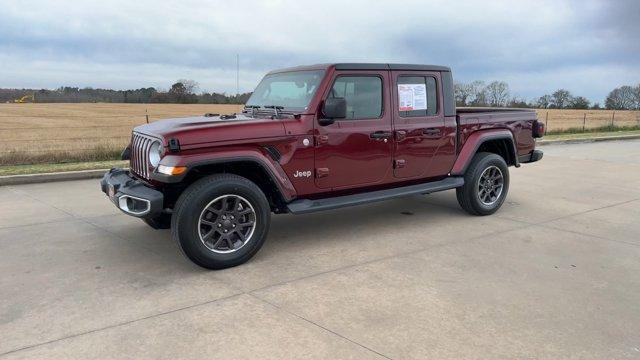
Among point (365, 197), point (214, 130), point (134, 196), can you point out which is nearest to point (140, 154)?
point (134, 196)

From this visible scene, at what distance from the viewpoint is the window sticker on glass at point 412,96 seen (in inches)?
231

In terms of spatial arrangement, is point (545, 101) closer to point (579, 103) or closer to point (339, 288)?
point (579, 103)

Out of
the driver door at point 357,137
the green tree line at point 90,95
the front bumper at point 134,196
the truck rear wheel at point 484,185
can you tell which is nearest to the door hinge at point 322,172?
the driver door at point 357,137

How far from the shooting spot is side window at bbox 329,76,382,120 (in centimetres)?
542

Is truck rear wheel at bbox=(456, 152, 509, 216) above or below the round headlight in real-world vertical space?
below

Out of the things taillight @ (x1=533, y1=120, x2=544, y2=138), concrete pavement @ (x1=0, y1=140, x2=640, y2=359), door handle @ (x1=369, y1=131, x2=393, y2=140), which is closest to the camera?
concrete pavement @ (x1=0, y1=140, x2=640, y2=359)

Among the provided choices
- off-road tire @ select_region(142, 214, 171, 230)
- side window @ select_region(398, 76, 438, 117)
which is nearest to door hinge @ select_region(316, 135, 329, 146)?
side window @ select_region(398, 76, 438, 117)

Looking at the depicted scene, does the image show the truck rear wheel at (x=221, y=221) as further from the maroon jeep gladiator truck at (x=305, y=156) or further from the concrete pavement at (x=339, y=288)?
the concrete pavement at (x=339, y=288)

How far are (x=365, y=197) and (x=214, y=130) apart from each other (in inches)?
71.6

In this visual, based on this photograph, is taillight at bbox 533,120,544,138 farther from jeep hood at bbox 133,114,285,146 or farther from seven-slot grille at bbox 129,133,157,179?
seven-slot grille at bbox 129,133,157,179

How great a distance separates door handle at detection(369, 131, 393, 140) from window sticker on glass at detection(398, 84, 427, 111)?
1.29ft

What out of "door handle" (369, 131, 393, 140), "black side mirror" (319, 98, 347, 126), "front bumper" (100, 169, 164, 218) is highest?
"black side mirror" (319, 98, 347, 126)

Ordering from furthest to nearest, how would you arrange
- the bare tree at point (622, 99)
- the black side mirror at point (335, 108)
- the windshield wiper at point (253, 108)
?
1. the bare tree at point (622, 99)
2. the windshield wiper at point (253, 108)
3. the black side mirror at point (335, 108)

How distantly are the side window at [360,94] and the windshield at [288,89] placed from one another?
0.80ft
